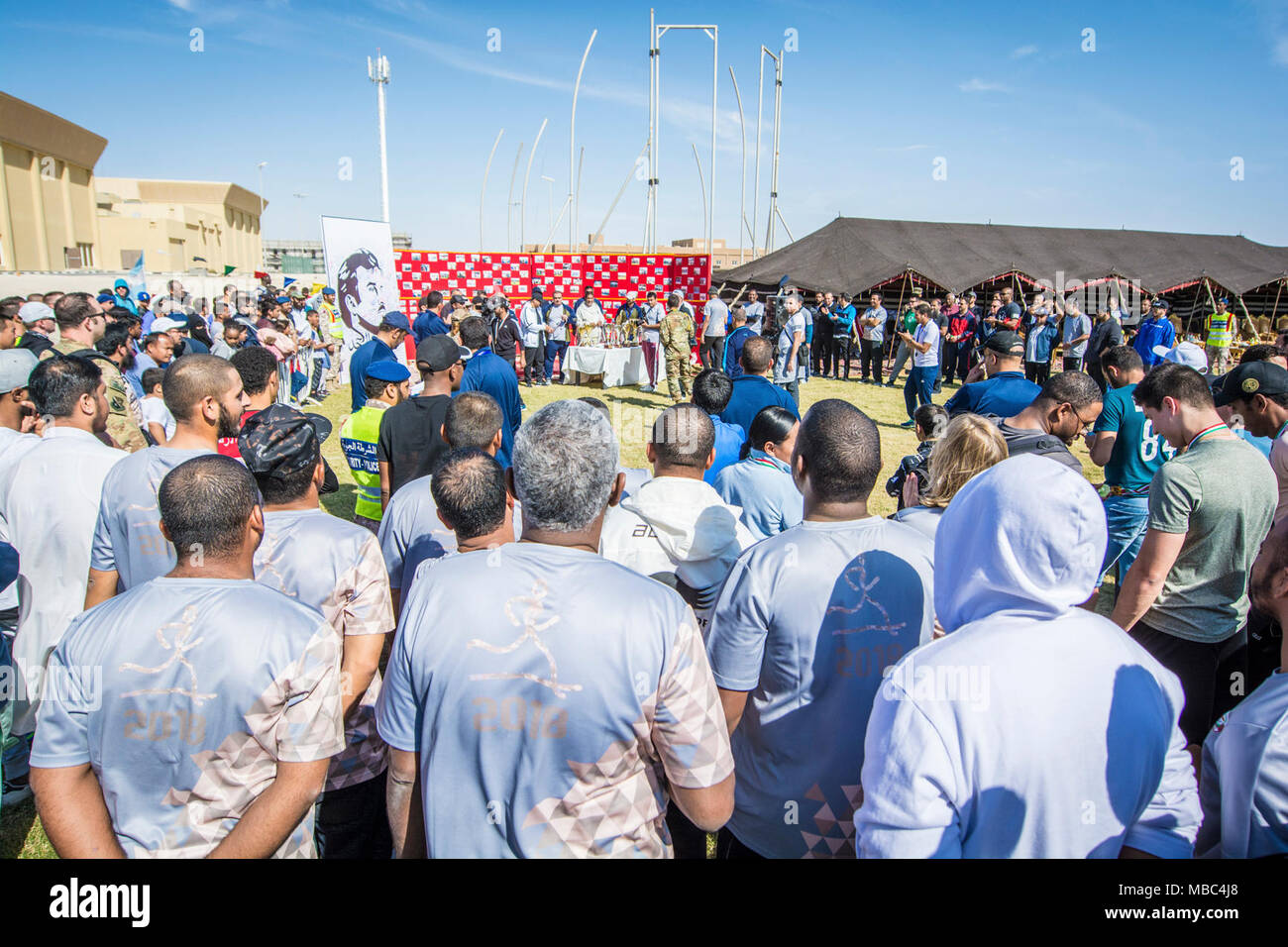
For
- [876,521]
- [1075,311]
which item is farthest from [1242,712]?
[1075,311]

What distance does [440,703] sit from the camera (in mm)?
1450

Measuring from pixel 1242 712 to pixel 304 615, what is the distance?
199 cm

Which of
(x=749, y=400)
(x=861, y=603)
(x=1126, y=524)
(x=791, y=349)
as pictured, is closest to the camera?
(x=861, y=603)

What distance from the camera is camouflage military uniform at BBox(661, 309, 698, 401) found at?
1205 centimetres

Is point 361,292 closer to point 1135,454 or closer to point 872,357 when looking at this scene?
point 1135,454

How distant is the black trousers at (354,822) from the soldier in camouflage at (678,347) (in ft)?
32.4

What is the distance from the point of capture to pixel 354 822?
2.21 m

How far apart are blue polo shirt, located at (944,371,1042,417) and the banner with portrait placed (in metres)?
6.81

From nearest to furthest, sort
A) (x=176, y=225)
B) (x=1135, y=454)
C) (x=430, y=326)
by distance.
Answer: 1. (x=1135, y=454)
2. (x=430, y=326)
3. (x=176, y=225)

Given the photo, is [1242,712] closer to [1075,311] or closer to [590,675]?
[590,675]

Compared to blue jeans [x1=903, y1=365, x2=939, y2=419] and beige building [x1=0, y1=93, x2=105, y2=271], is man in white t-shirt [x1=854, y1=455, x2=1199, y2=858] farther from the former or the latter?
beige building [x1=0, y1=93, x2=105, y2=271]

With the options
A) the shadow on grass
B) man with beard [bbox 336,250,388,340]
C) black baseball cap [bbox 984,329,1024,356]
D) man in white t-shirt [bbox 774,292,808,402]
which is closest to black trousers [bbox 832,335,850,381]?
man in white t-shirt [bbox 774,292,808,402]

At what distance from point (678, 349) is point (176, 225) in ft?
128

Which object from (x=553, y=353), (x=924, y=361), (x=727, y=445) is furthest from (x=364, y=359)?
(x=553, y=353)
